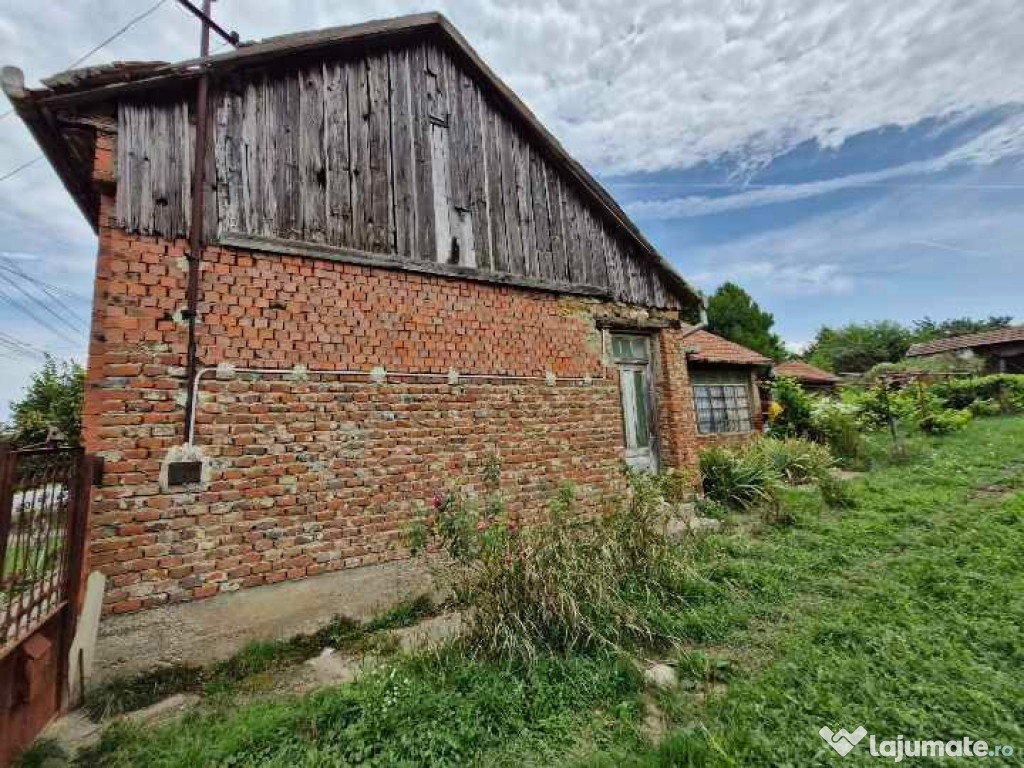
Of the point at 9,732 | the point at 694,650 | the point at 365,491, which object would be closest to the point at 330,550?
the point at 365,491

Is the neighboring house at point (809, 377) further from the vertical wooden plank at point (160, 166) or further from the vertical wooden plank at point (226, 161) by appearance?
the vertical wooden plank at point (160, 166)

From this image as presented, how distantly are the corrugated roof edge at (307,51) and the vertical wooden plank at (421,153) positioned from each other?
14.4 inches

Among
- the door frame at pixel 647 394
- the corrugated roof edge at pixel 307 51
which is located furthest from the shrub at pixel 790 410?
the corrugated roof edge at pixel 307 51

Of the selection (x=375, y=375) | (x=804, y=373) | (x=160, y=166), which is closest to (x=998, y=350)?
(x=804, y=373)

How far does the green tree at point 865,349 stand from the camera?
129 feet

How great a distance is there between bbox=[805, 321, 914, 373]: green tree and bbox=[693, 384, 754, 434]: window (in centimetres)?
3308

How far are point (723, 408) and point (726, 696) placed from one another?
10.4 meters

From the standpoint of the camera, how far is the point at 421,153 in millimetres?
5445

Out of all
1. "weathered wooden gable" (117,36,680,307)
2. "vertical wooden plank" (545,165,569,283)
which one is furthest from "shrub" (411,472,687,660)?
"vertical wooden plank" (545,165,569,283)

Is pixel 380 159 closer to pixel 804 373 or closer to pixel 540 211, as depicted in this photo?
pixel 540 211

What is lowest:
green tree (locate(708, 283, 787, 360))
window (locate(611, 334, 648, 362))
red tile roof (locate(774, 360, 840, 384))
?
window (locate(611, 334, 648, 362))

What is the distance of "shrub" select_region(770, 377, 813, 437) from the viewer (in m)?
12.9

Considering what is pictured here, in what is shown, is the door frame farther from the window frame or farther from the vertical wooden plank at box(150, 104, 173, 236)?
the vertical wooden plank at box(150, 104, 173, 236)

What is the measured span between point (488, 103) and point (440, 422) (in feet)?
14.9
